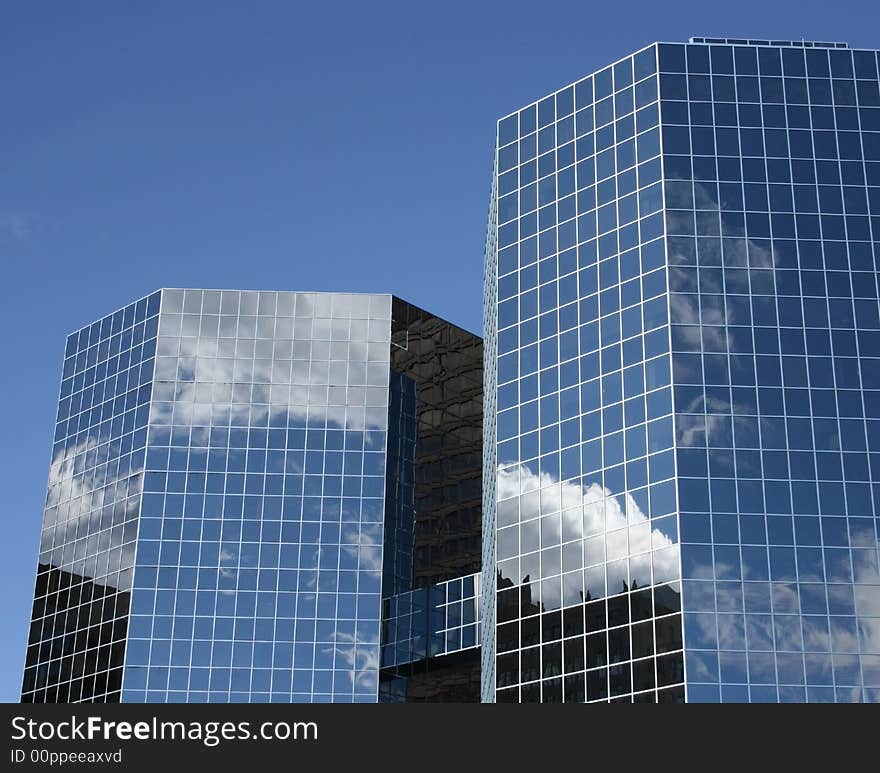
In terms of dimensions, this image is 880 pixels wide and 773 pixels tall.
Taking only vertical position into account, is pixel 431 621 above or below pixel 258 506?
below

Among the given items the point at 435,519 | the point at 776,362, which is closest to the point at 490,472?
the point at 435,519

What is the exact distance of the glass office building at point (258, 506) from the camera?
95.6m

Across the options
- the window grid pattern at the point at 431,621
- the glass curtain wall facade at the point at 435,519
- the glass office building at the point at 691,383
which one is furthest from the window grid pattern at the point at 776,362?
the glass curtain wall facade at the point at 435,519

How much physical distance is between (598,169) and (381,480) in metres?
28.1

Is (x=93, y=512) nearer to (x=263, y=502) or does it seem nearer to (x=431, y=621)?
(x=263, y=502)

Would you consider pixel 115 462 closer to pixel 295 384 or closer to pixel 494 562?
pixel 295 384

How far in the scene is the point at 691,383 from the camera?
7712cm

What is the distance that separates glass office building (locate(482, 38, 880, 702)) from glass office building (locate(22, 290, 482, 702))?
1218cm

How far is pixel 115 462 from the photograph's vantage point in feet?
338

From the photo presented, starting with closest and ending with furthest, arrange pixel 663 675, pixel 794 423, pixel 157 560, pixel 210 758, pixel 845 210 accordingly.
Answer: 1. pixel 210 758
2. pixel 663 675
3. pixel 794 423
4. pixel 845 210
5. pixel 157 560

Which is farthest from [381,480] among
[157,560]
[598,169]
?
[598,169]

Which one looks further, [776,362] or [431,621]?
[431,621]

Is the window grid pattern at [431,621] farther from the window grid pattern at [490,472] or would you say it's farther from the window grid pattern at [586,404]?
the window grid pattern at [586,404]

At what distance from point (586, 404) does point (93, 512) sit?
40.7 meters
